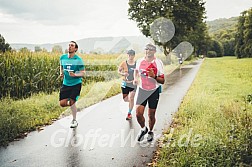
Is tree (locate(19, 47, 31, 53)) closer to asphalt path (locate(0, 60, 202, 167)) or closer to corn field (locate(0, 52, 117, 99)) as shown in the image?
corn field (locate(0, 52, 117, 99))

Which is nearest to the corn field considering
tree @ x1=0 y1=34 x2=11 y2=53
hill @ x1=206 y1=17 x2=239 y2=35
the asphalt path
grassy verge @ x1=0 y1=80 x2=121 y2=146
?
tree @ x1=0 y1=34 x2=11 y2=53

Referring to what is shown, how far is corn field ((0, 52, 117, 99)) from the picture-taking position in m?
8.41

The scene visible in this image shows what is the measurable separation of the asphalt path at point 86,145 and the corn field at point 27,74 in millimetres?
3081

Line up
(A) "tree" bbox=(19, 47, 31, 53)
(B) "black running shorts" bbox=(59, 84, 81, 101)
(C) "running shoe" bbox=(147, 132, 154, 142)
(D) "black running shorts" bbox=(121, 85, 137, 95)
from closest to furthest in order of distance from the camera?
(C) "running shoe" bbox=(147, 132, 154, 142) < (B) "black running shorts" bbox=(59, 84, 81, 101) < (D) "black running shorts" bbox=(121, 85, 137, 95) < (A) "tree" bbox=(19, 47, 31, 53)

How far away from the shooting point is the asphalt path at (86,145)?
388 cm

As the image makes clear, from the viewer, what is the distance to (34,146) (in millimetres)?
4520

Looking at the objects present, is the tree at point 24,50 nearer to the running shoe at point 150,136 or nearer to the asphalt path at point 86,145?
the asphalt path at point 86,145

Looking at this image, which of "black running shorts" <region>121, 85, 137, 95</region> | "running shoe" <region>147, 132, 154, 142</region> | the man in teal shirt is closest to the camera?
"running shoe" <region>147, 132, 154, 142</region>

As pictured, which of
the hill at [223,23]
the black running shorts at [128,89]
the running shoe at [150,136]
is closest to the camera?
the running shoe at [150,136]

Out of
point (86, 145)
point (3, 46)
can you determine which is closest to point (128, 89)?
point (86, 145)

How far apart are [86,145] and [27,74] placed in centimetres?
551

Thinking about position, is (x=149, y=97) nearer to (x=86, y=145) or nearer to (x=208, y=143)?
(x=208, y=143)

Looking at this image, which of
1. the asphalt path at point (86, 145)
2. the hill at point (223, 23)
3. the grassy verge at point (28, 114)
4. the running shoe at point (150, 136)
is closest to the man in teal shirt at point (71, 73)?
the asphalt path at point (86, 145)

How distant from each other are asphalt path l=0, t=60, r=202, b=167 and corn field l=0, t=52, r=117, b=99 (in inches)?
121
